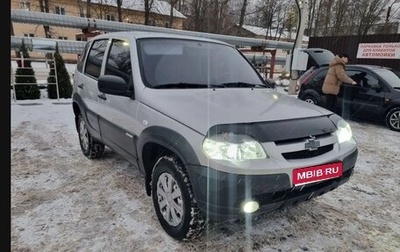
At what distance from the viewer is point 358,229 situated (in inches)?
113

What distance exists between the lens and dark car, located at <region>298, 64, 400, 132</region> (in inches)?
278

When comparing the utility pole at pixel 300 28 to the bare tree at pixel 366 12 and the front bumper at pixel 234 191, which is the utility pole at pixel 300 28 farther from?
the bare tree at pixel 366 12

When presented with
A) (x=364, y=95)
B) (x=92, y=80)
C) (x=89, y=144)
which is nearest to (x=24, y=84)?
(x=89, y=144)

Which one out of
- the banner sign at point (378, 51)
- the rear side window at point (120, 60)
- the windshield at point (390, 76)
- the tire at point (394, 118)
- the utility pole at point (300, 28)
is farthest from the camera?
the banner sign at point (378, 51)

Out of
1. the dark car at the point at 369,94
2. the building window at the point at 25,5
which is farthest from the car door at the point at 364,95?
the building window at the point at 25,5

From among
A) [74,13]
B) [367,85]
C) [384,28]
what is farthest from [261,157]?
[74,13]

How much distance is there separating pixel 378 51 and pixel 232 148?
13243mm

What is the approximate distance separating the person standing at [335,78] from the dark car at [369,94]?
1.93ft

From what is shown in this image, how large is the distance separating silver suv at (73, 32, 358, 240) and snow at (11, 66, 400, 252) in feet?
1.07

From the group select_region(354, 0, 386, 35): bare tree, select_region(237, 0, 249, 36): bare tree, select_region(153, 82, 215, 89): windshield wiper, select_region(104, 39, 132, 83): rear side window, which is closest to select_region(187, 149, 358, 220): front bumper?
select_region(153, 82, 215, 89): windshield wiper

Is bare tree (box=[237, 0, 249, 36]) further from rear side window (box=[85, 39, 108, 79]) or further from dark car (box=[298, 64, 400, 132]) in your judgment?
rear side window (box=[85, 39, 108, 79])

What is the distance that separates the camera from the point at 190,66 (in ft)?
10.2

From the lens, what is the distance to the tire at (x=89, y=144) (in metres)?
4.31
